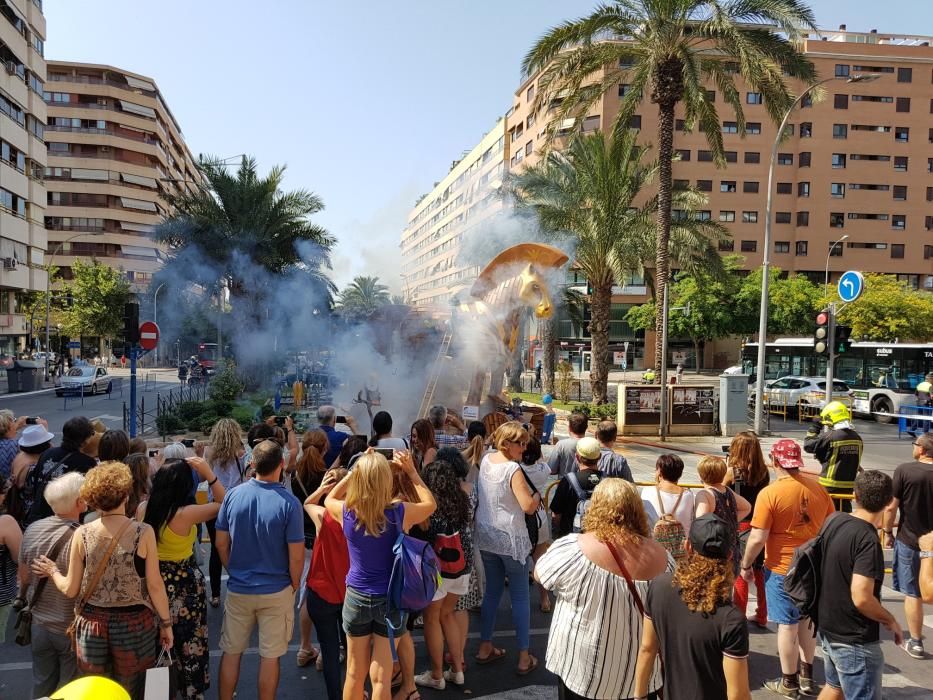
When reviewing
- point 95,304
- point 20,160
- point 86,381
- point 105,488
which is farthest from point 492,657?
point 95,304

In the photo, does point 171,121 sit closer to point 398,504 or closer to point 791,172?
point 791,172

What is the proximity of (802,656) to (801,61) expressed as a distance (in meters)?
16.8

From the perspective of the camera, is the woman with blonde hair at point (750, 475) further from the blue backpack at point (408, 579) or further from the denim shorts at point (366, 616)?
the denim shorts at point (366, 616)

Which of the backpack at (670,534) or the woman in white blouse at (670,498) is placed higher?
the woman in white blouse at (670,498)

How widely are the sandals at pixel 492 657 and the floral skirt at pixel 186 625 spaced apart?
183 cm

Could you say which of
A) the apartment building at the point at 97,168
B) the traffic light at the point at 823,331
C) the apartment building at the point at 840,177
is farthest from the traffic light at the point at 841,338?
the apartment building at the point at 97,168

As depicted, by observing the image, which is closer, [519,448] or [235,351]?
[519,448]

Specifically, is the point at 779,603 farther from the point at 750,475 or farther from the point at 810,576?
the point at 750,475

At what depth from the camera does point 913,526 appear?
468cm

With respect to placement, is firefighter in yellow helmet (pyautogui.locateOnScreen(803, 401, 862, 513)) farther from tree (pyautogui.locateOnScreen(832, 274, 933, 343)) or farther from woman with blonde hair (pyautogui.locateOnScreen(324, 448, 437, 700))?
tree (pyautogui.locateOnScreen(832, 274, 933, 343))

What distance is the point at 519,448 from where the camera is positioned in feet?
14.0

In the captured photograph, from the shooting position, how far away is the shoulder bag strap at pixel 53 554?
10.5ft

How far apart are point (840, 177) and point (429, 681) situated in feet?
190

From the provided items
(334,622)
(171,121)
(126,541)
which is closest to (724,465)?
(334,622)
